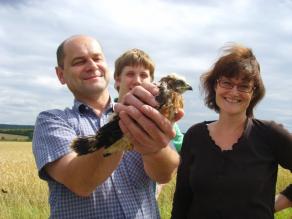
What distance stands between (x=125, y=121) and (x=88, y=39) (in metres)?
1.56

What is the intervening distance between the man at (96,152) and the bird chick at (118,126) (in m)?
0.07

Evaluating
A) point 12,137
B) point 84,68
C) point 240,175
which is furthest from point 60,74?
point 12,137

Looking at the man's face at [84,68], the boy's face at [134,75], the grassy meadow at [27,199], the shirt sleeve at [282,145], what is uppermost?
the man's face at [84,68]

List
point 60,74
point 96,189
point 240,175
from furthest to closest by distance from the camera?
point 240,175 → point 60,74 → point 96,189

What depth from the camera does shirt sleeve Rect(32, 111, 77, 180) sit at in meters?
3.58

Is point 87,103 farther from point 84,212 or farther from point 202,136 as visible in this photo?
point 202,136

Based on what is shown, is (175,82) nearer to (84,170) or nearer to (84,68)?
(84,170)

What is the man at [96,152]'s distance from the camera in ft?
9.44

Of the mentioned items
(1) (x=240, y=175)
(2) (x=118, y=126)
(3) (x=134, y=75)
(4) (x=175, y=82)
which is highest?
(4) (x=175, y=82)

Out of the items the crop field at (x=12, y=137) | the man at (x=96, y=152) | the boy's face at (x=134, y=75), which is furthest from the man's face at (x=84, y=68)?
the crop field at (x=12, y=137)

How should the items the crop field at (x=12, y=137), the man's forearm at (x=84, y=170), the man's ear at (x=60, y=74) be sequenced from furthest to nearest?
the crop field at (x=12, y=137), the man's ear at (x=60, y=74), the man's forearm at (x=84, y=170)

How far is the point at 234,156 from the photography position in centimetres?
464

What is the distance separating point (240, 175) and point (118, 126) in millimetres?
1985

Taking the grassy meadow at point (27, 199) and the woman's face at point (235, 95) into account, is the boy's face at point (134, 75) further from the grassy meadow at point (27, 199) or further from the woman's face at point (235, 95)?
the grassy meadow at point (27, 199)
